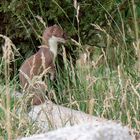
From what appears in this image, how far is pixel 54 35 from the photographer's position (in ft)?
22.9

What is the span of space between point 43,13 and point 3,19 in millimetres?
702

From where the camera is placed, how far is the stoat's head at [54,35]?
22.6ft

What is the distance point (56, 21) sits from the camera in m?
7.35

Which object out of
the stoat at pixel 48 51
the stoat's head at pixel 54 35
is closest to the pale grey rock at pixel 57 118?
the stoat at pixel 48 51

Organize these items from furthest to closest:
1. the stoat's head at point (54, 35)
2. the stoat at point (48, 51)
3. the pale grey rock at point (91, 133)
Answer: the stoat's head at point (54, 35), the stoat at point (48, 51), the pale grey rock at point (91, 133)

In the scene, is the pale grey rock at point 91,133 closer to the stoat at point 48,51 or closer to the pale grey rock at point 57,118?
the pale grey rock at point 57,118

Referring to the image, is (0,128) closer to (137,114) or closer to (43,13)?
(137,114)

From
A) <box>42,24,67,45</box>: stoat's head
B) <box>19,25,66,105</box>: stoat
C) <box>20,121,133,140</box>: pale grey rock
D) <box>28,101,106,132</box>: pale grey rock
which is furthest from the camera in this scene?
<box>42,24,67,45</box>: stoat's head

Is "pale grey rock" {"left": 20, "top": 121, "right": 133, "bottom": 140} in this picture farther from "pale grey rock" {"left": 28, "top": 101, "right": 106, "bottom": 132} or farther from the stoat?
the stoat

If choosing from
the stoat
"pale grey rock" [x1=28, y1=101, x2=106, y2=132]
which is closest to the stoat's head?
the stoat

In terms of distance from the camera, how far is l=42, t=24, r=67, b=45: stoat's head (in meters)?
6.90

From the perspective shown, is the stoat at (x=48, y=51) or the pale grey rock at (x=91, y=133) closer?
the pale grey rock at (x=91, y=133)

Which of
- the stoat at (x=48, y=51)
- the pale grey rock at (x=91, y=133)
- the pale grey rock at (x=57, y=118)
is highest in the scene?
the pale grey rock at (x=91, y=133)

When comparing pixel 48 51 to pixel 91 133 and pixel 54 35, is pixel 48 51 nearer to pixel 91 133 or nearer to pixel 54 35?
pixel 54 35
